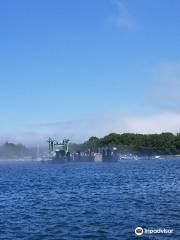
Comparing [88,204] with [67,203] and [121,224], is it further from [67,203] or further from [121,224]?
[121,224]

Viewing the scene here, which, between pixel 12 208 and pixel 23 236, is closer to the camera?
pixel 23 236

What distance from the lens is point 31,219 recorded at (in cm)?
4969

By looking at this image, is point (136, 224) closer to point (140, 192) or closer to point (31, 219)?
point (31, 219)

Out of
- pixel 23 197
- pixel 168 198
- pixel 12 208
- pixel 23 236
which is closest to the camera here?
pixel 23 236

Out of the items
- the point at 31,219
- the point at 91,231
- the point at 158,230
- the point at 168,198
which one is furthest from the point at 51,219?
the point at 168,198

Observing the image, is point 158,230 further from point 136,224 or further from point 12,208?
point 12,208


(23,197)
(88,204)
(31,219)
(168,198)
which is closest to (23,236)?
(31,219)

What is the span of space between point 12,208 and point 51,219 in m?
11.8

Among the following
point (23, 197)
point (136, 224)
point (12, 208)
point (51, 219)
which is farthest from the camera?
point (23, 197)

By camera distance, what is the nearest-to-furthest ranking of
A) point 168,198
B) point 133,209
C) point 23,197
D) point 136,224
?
1. point 136,224
2. point 133,209
3. point 168,198
4. point 23,197

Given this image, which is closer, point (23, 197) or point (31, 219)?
point (31, 219)

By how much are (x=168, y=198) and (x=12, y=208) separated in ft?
63.5

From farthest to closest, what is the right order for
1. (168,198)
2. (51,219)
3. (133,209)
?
(168,198) < (133,209) < (51,219)

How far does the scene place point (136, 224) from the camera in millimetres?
44625
